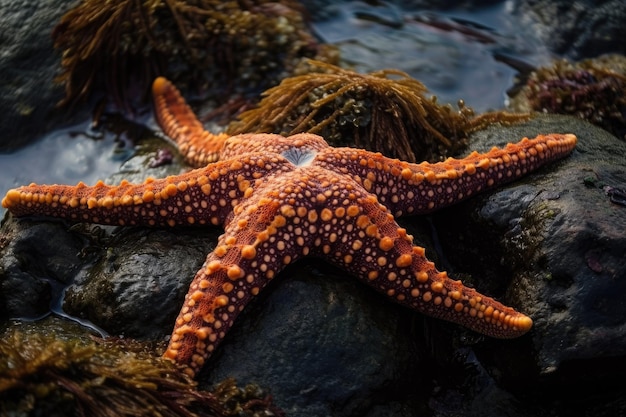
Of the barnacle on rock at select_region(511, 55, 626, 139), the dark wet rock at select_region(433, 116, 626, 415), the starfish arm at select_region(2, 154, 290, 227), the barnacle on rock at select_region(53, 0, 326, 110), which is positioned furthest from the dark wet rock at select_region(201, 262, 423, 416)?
the barnacle on rock at select_region(511, 55, 626, 139)

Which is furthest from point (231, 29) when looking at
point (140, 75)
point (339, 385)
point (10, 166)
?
point (339, 385)

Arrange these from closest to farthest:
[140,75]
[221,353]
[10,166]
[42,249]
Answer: [221,353] < [42,249] < [10,166] < [140,75]

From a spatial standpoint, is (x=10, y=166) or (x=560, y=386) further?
(x=10, y=166)

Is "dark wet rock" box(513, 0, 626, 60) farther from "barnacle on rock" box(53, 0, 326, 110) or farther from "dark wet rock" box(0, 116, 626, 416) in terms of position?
"dark wet rock" box(0, 116, 626, 416)

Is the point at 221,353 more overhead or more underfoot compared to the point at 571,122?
more underfoot

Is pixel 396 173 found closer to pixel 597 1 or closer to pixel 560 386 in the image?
pixel 560 386

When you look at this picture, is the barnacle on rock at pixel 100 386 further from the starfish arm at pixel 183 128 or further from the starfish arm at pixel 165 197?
the starfish arm at pixel 183 128

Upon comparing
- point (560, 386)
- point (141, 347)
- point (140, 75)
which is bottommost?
point (560, 386)

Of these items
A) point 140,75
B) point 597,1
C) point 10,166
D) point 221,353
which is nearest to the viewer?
point 221,353
